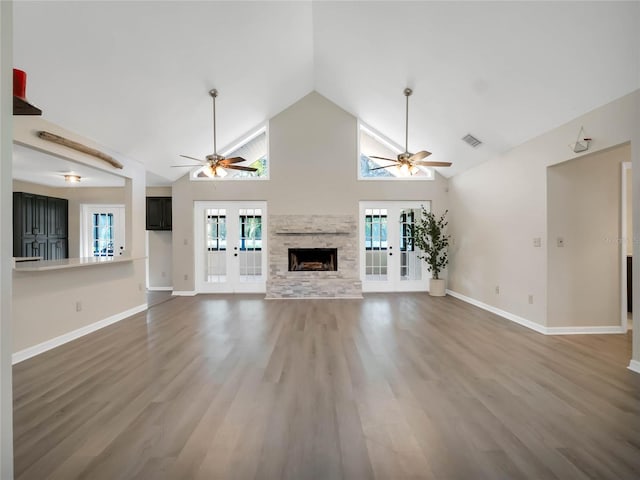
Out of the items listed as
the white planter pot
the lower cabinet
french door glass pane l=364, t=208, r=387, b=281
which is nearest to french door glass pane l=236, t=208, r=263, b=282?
french door glass pane l=364, t=208, r=387, b=281

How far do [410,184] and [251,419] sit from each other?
20.7ft

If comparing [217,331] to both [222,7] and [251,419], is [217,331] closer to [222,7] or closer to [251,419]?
[251,419]

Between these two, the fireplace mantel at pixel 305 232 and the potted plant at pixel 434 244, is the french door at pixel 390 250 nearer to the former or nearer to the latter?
the potted plant at pixel 434 244

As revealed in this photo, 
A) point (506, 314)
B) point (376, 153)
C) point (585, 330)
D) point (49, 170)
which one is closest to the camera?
point (585, 330)

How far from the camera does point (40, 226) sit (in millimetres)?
7035

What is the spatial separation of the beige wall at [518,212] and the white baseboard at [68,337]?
237 inches

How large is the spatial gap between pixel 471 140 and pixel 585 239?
227 cm

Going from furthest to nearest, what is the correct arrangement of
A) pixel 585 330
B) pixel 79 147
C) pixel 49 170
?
pixel 49 170
pixel 585 330
pixel 79 147

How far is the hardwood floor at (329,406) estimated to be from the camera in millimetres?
1709

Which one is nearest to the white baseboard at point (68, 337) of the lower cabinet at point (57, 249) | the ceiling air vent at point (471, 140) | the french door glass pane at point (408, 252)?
the lower cabinet at point (57, 249)

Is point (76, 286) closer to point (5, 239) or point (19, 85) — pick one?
point (19, 85)

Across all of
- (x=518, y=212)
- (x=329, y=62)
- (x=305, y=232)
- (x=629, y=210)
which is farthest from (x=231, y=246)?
(x=629, y=210)

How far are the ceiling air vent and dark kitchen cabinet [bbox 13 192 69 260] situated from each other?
8.98 meters

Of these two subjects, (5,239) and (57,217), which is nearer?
(5,239)
